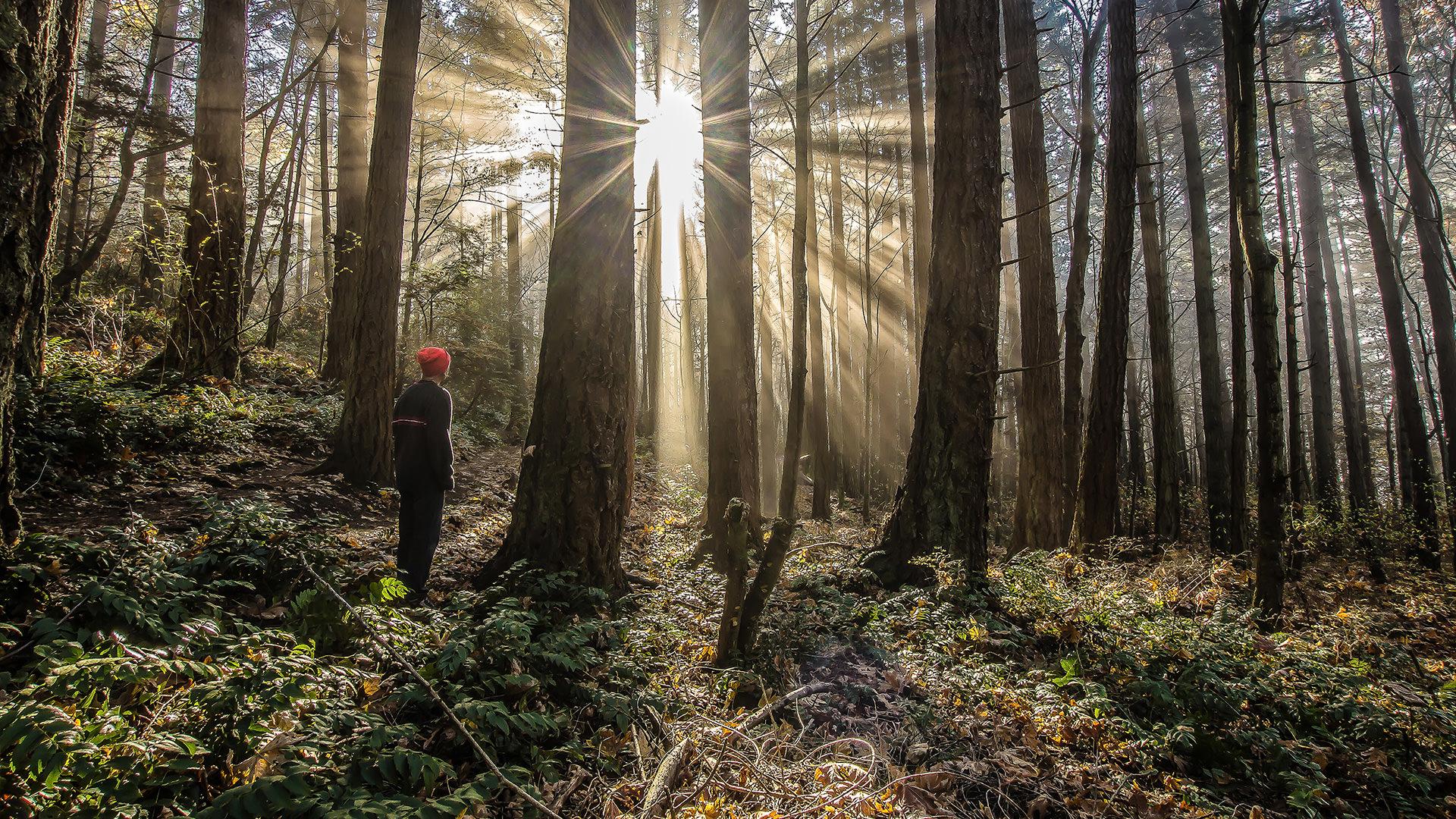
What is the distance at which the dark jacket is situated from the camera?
15.9 ft

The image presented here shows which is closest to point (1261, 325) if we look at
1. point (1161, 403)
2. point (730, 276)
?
point (730, 276)

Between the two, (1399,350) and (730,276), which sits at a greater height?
(730,276)

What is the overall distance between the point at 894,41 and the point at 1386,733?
16256mm

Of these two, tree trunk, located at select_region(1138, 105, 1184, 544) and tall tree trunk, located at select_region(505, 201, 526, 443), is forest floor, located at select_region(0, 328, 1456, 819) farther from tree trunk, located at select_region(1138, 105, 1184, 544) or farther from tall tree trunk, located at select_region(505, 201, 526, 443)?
tall tree trunk, located at select_region(505, 201, 526, 443)

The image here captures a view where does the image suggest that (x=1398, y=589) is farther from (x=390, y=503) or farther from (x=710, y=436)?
(x=390, y=503)

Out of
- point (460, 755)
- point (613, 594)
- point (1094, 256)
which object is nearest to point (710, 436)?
point (613, 594)

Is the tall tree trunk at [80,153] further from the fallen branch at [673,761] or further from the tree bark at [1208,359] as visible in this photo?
the tree bark at [1208,359]

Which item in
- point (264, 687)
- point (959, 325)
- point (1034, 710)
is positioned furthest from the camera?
point (959, 325)

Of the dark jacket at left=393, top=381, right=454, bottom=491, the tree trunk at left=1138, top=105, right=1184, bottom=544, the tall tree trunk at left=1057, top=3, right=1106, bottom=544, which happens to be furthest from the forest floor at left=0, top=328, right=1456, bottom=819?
the tree trunk at left=1138, top=105, right=1184, bottom=544

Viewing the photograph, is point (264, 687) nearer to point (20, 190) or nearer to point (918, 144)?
point (20, 190)

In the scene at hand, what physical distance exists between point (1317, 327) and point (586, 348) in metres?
17.8

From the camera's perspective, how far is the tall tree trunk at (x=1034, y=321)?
27.3ft

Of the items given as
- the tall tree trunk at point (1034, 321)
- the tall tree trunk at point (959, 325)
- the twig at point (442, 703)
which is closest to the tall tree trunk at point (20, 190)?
the twig at point (442, 703)

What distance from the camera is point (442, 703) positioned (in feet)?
7.39
